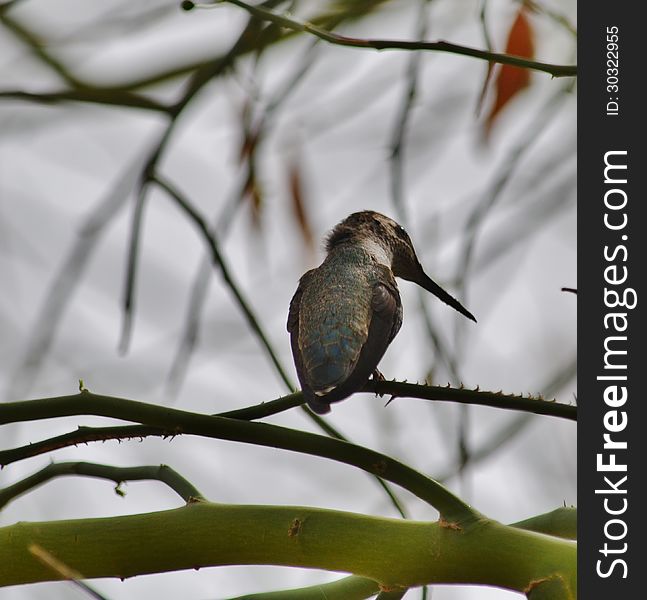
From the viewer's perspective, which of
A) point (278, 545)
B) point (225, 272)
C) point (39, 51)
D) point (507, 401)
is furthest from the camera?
point (39, 51)

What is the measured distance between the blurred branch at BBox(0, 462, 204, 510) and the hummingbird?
0.64m

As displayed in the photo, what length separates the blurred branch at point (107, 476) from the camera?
258 cm

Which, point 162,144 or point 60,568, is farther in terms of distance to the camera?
point 162,144

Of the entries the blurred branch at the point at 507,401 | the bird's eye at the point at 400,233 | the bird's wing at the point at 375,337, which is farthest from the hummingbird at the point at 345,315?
the blurred branch at the point at 507,401

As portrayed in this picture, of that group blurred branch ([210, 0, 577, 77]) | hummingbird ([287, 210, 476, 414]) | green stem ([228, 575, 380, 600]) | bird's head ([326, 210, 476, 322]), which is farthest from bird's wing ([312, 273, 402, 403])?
blurred branch ([210, 0, 577, 77])

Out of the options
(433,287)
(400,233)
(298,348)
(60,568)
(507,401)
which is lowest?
(60,568)

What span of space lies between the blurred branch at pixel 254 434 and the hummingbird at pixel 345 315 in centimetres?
70

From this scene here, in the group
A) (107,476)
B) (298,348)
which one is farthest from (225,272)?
(107,476)

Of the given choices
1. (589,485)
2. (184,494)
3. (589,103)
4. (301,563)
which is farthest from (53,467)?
(589,103)

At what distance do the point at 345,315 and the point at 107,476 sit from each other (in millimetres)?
1994

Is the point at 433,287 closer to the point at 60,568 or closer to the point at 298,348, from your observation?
the point at 298,348

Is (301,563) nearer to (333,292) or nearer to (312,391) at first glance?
(312,391)

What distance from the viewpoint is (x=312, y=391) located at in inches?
142

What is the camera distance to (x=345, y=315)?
4.49m
